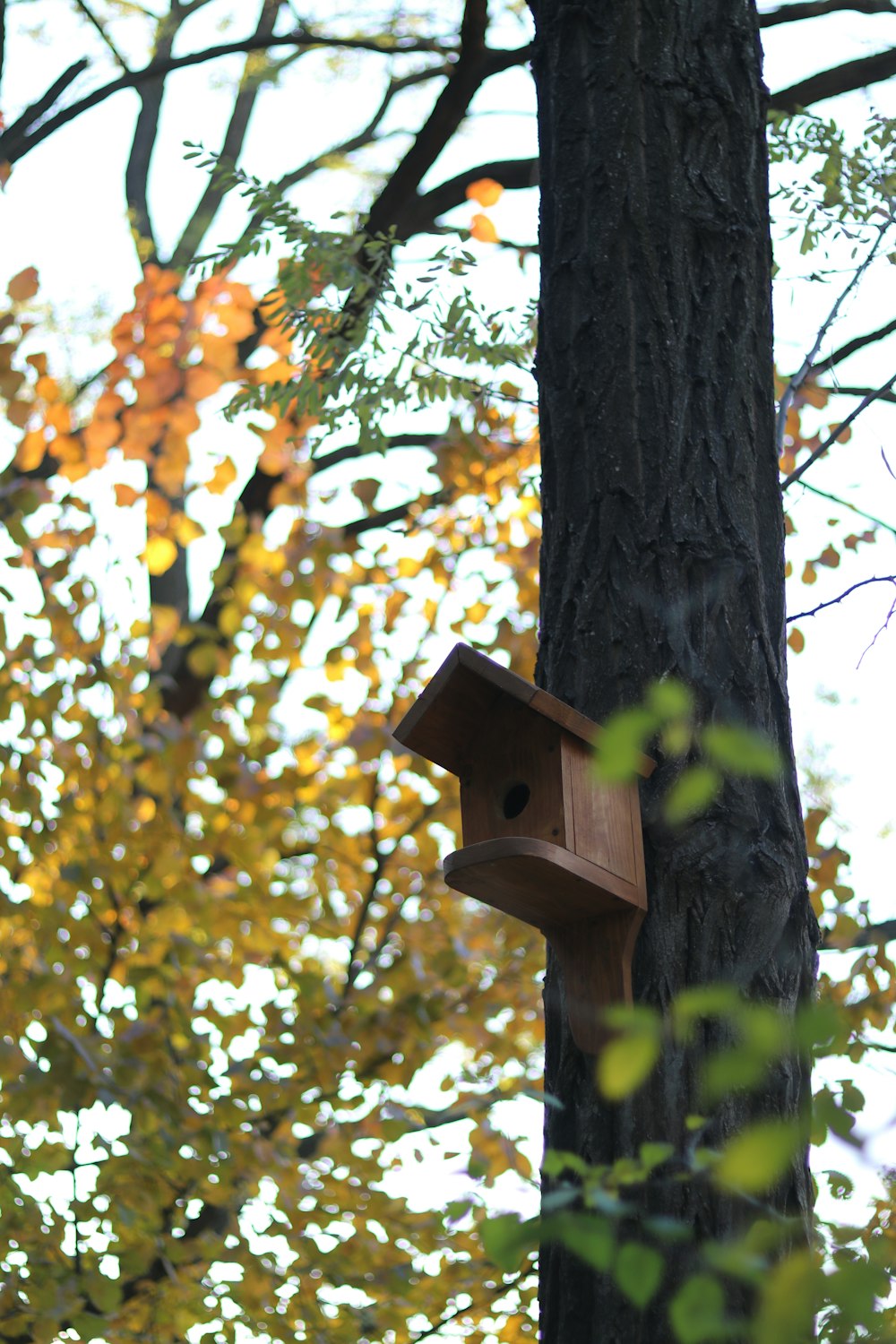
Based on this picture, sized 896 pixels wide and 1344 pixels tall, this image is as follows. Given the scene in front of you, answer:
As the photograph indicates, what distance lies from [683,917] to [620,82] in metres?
1.35

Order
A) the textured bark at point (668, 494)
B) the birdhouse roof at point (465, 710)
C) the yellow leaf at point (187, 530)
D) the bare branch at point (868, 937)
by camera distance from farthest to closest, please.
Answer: the yellow leaf at point (187, 530)
the bare branch at point (868, 937)
the birdhouse roof at point (465, 710)
the textured bark at point (668, 494)

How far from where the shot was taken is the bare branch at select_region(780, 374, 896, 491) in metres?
2.24

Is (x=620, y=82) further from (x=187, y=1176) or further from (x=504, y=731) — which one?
(x=187, y=1176)

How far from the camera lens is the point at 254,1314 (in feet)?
10.6

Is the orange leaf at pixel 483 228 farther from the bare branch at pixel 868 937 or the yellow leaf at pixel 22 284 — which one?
the bare branch at pixel 868 937

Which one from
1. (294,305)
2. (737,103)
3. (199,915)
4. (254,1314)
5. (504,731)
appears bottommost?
(254,1314)

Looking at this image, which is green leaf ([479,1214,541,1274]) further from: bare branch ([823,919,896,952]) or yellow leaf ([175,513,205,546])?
yellow leaf ([175,513,205,546])

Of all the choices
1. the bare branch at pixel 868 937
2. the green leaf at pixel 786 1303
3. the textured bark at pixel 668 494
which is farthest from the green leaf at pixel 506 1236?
the bare branch at pixel 868 937

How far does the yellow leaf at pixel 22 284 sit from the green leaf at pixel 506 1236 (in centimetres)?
429

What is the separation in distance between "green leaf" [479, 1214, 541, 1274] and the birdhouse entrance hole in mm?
981

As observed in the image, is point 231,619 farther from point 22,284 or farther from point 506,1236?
point 506,1236

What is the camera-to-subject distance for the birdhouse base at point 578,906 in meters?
1.75

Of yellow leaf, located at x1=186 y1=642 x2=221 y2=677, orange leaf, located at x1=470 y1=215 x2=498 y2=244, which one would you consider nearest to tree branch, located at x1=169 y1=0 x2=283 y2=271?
yellow leaf, located at x1=186 y1=642 x2=221 y2=677

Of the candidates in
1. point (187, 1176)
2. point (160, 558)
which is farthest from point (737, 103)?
point (160, 558)
